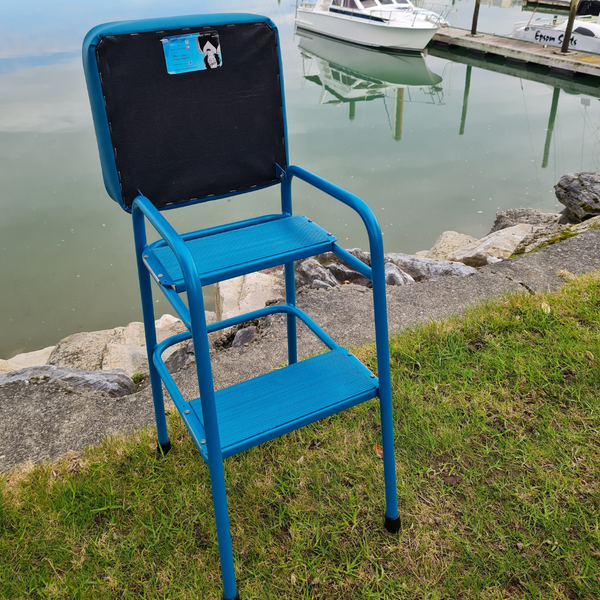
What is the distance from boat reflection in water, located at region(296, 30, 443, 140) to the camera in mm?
13797

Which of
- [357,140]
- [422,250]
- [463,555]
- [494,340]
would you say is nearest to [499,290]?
[494,340]

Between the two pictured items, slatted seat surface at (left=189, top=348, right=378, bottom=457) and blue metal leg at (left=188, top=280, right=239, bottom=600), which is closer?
blue metal leg at (left=188, top=280, right=239, bottom=600)

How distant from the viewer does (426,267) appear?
4.20 metres

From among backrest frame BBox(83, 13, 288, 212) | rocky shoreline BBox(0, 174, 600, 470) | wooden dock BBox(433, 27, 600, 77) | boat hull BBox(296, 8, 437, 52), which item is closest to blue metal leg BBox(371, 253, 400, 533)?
backrest frame BBox(83, 13, 288, 212)

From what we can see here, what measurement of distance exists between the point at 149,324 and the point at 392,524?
3.59ft

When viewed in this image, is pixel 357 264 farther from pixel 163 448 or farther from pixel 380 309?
pixel 163 448

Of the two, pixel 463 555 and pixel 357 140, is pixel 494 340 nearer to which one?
pixel 463 555

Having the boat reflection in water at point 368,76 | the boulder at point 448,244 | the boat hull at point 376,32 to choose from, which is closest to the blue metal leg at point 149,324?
the boulder at point 448,244

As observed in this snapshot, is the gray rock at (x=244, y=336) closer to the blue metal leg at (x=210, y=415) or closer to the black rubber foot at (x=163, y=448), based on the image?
the black rubber foot at (x=163, y=448)

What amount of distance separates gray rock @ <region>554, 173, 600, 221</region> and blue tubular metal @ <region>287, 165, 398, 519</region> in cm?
407

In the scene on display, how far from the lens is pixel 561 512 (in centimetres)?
179

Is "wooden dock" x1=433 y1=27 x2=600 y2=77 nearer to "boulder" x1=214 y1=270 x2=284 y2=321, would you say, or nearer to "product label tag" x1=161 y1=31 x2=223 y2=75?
"boulder" x1=214 y1=270 x2=284 y2=321

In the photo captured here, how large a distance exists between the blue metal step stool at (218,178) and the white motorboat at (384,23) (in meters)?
16.8

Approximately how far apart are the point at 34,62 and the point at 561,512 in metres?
19.0
